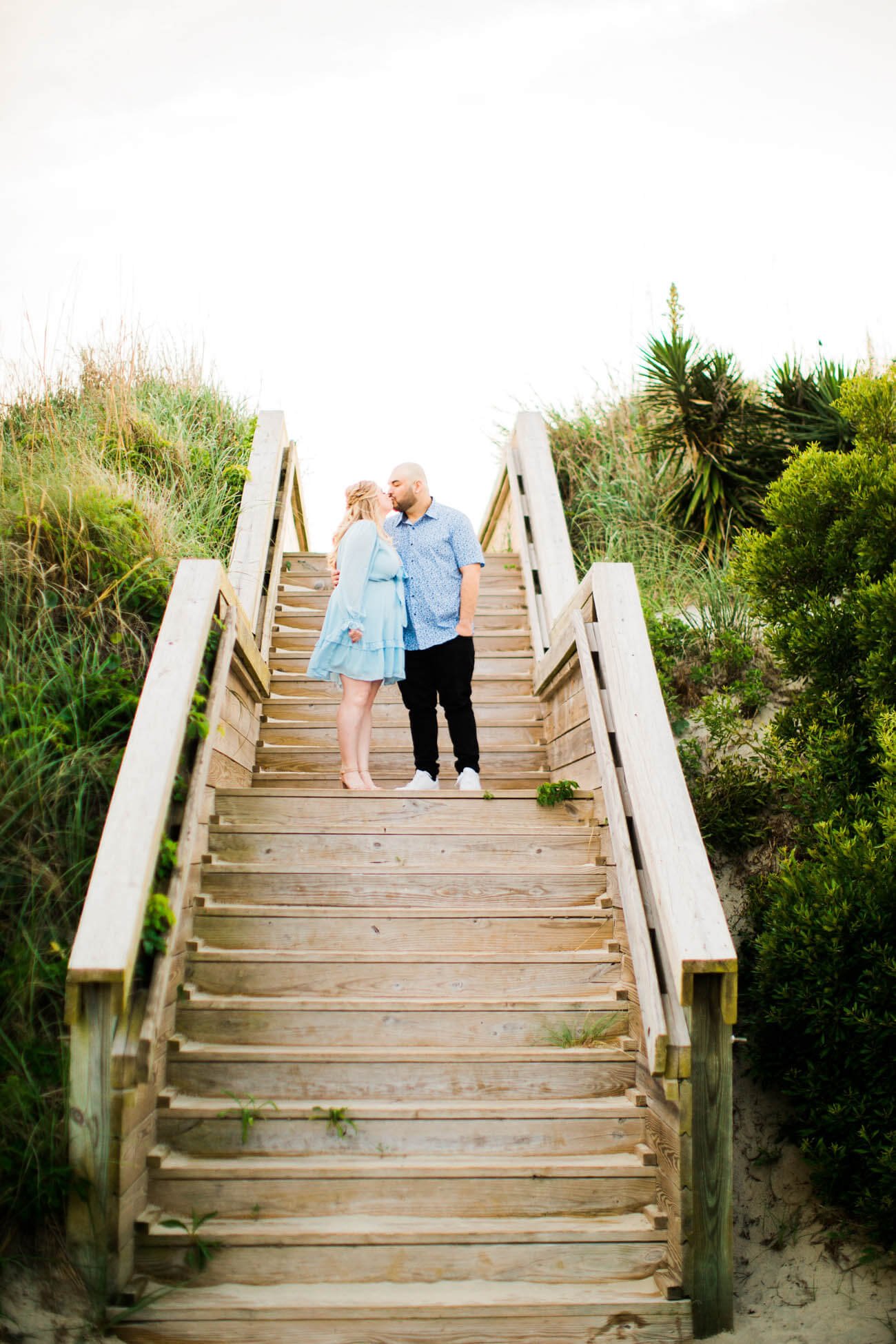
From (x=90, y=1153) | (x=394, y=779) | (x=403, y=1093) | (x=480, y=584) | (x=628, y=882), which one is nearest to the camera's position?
(x=90, y=1153)

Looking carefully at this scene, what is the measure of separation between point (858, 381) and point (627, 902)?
245cm

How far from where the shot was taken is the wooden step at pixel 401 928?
3344mm

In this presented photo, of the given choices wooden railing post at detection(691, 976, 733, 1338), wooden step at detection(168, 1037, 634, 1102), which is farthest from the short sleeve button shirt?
wooden railing post at detection(691, 976, 733, 1338)

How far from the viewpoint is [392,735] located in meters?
5.05

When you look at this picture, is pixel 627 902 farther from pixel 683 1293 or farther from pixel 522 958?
pixel 683 1293

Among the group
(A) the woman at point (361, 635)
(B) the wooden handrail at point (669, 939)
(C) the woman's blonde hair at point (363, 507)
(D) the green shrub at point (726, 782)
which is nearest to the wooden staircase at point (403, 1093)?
(B) the wooden handrail at point (669, 939)

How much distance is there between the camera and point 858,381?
411 cm

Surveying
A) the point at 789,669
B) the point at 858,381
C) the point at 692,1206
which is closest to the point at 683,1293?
the point at 692,1206

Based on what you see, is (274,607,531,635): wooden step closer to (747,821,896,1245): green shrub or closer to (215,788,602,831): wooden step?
(215,788,602,831): wooden step

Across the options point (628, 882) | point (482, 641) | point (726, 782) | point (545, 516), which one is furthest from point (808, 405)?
point (628, 882)

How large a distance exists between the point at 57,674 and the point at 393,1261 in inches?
87.0

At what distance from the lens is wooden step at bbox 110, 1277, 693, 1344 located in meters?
2.42

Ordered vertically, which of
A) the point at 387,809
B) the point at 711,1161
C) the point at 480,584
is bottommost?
the point at 711,1161

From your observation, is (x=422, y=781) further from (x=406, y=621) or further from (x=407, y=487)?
(x=407, y=487)
